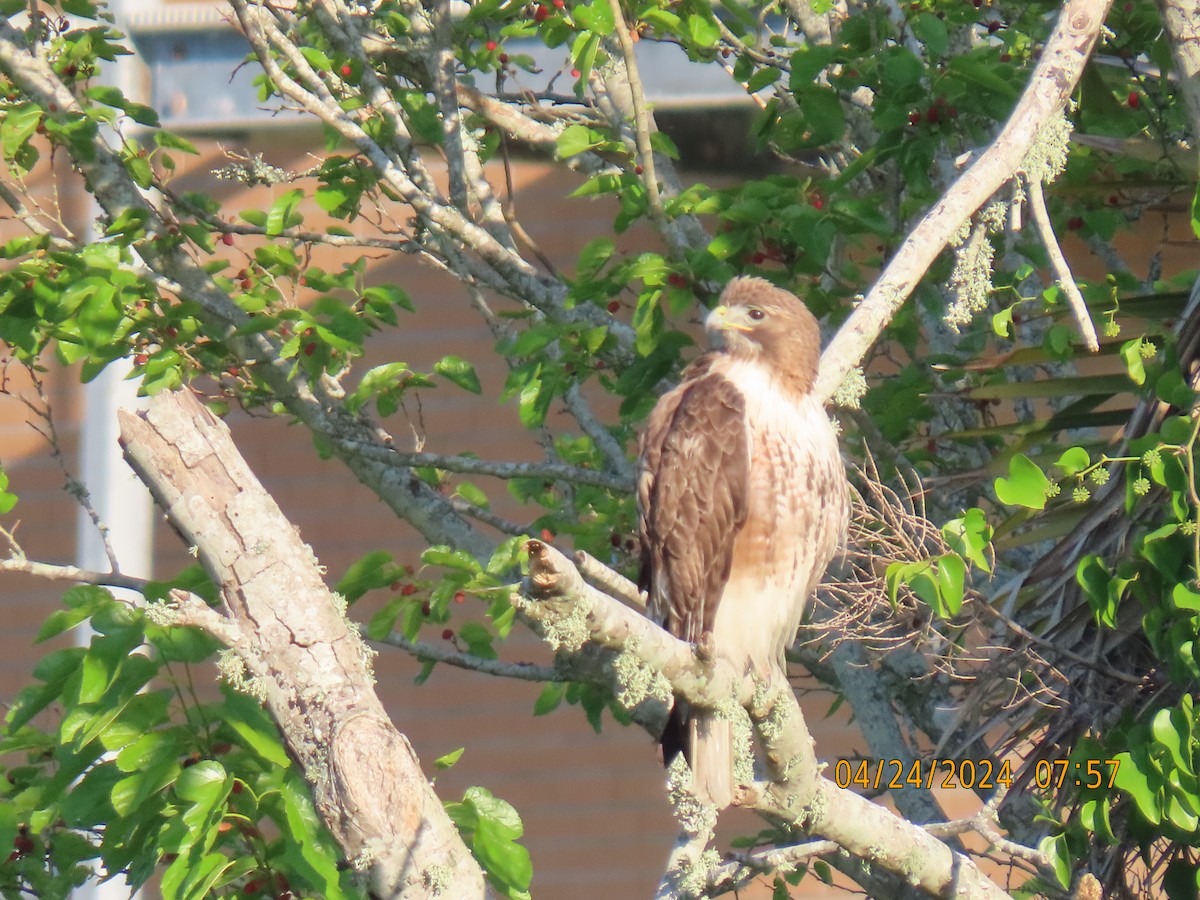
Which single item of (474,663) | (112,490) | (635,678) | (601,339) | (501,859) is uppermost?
(635,678)

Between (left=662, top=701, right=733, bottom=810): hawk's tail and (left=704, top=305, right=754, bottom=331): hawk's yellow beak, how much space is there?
91 centimetres

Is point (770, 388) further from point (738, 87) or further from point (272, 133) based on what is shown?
point (272, 133)

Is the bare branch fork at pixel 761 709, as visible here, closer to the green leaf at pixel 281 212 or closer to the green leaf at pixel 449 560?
the green leaf at pixel 449 560

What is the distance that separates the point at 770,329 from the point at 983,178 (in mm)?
809

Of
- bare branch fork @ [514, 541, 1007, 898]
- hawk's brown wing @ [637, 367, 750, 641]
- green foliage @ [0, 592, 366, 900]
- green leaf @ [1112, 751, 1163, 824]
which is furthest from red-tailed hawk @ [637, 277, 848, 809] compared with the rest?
green foliage @ [0, 592, 366, 900]

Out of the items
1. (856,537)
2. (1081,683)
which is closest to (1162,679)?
(1081,683)

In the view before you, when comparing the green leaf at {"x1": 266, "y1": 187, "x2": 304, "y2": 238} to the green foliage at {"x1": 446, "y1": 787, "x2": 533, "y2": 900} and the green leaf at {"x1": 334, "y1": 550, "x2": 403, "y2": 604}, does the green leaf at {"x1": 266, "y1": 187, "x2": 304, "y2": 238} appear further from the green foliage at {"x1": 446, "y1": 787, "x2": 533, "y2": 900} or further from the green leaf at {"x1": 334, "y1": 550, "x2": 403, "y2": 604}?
the green foliage at {"x1": 446, "y1": 787, "x2": 533, "y2": 900}

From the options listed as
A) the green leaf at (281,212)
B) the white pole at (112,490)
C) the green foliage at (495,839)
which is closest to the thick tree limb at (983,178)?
the green foliage at (495,839)

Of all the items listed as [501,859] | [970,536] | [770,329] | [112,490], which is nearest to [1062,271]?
[970,536]

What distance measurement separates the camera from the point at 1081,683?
2.86m

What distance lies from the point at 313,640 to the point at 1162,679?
171 cm

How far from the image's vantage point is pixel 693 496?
10.3ft

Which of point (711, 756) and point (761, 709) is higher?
point (761, 709)

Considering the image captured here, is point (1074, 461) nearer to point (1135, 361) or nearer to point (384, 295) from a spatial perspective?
point (1135, 361)
